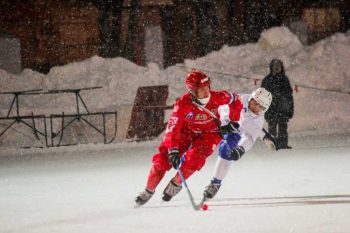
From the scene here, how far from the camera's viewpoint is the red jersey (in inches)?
256

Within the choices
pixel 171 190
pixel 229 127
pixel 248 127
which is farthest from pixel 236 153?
pixel 171 190

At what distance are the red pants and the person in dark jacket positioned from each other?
4.36m

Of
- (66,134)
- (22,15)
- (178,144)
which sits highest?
(178,144)

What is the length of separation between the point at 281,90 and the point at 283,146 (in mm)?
987

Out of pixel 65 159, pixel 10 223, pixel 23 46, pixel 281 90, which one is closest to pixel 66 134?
pixel 65 159

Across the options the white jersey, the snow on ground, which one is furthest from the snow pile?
the white jersey

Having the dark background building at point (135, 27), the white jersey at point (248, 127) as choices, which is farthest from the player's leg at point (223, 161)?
the dark background building at point (135, 27)

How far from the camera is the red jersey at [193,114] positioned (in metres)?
6.50

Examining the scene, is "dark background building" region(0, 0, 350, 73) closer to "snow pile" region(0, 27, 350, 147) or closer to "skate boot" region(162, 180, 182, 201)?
"snow pile" region(0, 27, 350, 147)

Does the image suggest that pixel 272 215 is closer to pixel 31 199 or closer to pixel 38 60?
pixel 31 199

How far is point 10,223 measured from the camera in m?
5.91

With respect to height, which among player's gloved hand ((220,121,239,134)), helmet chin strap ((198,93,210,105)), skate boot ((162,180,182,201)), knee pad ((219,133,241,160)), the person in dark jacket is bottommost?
the person in dark jacket

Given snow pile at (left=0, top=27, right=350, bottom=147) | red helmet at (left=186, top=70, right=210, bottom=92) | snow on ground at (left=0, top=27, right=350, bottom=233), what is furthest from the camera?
snow pile at (left=0, top=27, right=350, bottom=147)

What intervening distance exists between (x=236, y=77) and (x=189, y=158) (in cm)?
871
